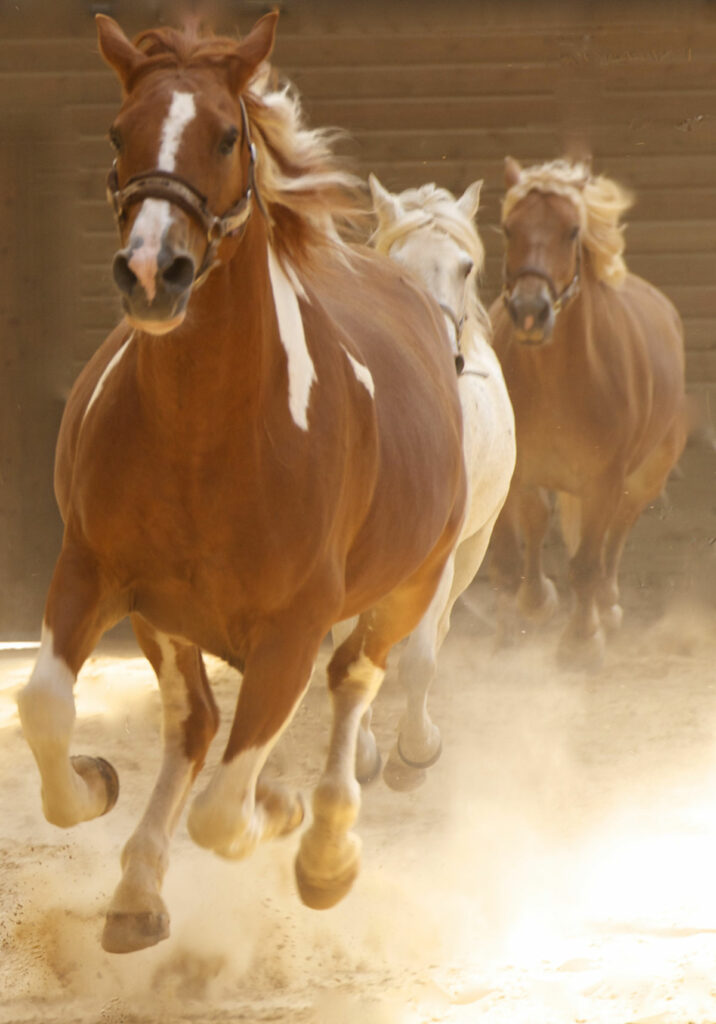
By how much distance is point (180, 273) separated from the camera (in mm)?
2211

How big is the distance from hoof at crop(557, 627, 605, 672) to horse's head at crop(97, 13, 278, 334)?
448 cm

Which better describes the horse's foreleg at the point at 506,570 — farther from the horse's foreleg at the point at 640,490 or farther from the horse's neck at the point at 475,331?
the horse's neck at the point at 475,331

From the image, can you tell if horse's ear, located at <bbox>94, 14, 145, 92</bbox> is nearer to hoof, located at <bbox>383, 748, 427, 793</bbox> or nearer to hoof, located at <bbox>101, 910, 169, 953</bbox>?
hoof, located at <bbox>101, 910, 169, 953</bbox>

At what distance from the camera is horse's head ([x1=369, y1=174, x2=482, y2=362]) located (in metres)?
4.74

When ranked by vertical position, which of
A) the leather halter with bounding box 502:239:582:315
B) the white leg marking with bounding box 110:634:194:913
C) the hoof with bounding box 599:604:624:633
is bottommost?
the hoof with bounding box 599:604:624:633

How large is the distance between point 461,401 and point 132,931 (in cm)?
233

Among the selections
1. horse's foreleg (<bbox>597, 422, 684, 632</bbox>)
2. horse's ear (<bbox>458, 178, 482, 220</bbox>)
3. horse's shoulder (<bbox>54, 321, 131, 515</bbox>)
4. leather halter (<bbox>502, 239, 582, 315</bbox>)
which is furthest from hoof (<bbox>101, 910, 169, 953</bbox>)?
horse's foreleg (<bbox>597, 422, 684, 632</bbox>)

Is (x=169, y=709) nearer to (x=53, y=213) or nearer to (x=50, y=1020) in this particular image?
(x=50, y=1020)

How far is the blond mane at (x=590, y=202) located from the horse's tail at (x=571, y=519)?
45.7 inches

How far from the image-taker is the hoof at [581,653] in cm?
663

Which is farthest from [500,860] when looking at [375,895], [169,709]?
[169,709]

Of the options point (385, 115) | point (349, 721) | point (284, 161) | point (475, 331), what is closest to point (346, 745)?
point (349, 721)

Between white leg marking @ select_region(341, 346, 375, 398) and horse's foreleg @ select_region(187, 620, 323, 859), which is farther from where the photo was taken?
white leg marking @ select_region(341, 346, 375, 398)

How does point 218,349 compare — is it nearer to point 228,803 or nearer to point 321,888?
point 228,803
